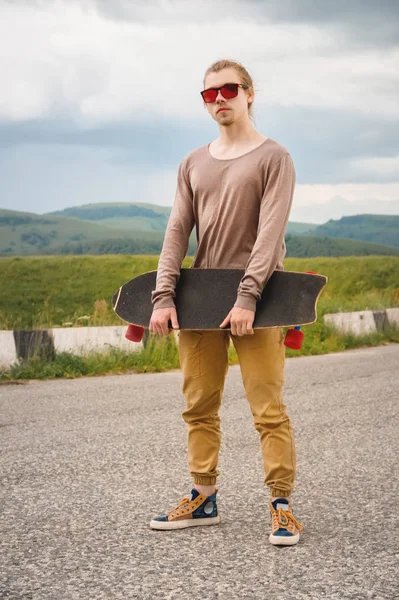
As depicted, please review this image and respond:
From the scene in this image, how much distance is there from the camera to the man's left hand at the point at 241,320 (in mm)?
3836

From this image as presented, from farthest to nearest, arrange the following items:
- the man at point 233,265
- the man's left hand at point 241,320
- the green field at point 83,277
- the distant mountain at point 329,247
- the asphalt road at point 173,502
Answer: the distant mountain at point 329,247, the green field at point 83,277, the man at point 233,265, the man's left hand at point 241,320, the asphalt road at point 173,502

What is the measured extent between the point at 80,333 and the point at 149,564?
6.72m

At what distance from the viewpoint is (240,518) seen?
4.31 meters

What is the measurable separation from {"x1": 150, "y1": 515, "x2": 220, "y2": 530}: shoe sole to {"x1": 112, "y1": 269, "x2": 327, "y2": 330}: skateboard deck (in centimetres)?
94

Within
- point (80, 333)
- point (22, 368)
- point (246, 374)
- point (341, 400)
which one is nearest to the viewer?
point (246, 374)

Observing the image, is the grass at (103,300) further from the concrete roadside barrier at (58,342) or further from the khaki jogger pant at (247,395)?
the khaki jogger pant at (247,395)

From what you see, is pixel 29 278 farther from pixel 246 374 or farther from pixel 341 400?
pixel 246 374

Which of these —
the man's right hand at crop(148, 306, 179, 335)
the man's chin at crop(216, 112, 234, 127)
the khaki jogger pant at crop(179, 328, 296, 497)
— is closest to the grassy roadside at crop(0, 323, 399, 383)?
the khaki jogger pant at crop(179, 328, 296, 497)

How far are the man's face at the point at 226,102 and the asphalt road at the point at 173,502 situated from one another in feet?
6.32

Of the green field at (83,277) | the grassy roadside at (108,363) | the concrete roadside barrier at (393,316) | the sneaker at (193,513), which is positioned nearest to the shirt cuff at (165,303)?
the sneaker at (193,513)

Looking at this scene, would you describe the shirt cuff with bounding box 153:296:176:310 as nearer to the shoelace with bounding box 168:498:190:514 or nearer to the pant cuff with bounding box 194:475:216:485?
the pant cuff with bounding box 194:475:216:485

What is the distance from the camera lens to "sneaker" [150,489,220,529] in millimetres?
4180

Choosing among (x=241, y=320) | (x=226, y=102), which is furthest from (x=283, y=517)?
(x=226, y=102)

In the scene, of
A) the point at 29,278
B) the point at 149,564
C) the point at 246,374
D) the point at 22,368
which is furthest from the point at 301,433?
the point at 29,278
